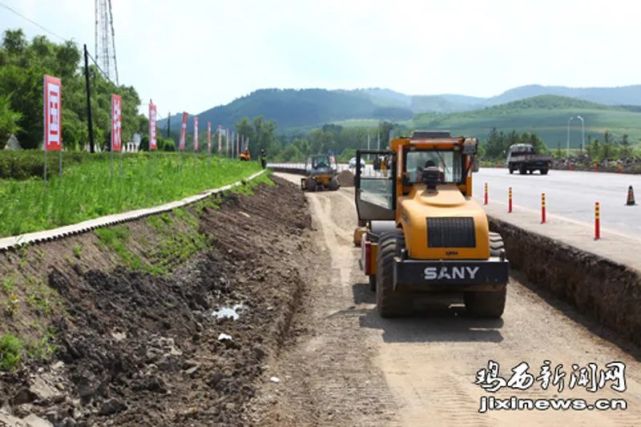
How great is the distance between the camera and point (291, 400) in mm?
8703

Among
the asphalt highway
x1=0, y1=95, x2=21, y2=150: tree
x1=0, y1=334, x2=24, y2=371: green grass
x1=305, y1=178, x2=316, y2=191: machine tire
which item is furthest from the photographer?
x1=305, y1=178, x2=316, y2=191: machine tire

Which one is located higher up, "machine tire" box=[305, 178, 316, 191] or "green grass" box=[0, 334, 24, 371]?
"machine tire" box=[305, 178, 316, 191]

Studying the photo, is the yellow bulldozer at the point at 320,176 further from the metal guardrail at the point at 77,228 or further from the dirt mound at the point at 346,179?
the dirt mound at the point at 346,179

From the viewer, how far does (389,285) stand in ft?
41.2

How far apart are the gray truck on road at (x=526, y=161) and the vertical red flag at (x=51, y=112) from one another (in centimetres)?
5175

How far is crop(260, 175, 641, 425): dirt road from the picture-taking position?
8.10m

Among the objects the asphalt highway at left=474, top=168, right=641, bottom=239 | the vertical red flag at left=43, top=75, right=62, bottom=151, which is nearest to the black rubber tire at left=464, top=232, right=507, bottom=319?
the asphalt highway at left=474, top=168, right=641, bottom=239

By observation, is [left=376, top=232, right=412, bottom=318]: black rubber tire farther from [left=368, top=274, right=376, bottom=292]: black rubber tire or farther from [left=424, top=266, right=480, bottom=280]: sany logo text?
[left=368, top=274, right=376, bottom=292]: black rubber tire

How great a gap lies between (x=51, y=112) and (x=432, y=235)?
430 inches

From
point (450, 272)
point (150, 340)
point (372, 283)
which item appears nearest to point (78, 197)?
point (372, 283)

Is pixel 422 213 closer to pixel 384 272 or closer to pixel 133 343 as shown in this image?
pixel 384 272

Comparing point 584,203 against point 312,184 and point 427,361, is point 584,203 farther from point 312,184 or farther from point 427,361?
point 312,184

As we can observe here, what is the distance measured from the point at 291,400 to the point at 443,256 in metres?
4.26

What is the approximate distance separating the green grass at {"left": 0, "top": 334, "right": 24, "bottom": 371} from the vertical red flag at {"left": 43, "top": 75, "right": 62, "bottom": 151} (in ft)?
38.1
